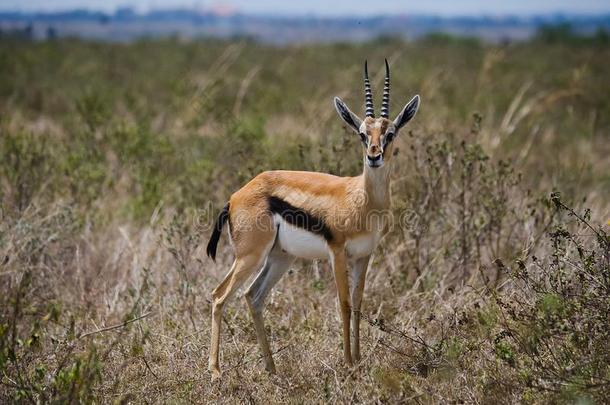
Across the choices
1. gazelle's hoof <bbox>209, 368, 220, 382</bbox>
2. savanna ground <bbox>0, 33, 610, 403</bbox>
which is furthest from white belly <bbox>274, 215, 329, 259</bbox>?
gazelle's hoof <bbox>209, 368, 220, 382</bbox>

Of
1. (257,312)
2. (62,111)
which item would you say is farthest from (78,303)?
(62,111)

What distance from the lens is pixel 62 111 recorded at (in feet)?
56.9

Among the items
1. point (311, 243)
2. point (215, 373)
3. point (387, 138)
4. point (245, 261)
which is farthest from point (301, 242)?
A: point (215, 373)

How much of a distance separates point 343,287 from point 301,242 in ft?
1.45

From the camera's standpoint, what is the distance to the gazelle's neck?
211 inches

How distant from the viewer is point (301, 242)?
17.8 ft

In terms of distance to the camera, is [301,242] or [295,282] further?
[295,282]

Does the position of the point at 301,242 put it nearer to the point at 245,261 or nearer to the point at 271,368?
the point at 245,261

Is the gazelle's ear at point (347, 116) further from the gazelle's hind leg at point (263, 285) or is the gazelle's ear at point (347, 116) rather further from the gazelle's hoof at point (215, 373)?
the gazelle's hoof at point (215, 373)

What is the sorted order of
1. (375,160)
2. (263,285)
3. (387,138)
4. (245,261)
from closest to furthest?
(375,160) < (387,138) < (245,261) < (263,285)

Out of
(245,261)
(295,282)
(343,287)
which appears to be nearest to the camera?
(343,287)

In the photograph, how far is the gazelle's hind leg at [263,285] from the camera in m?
5.68

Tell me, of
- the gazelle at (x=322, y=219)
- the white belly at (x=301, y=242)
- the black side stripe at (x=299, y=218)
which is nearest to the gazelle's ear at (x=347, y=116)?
the gazelle at (x=322, y=219)

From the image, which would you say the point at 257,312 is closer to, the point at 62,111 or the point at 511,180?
the point at 511,180
